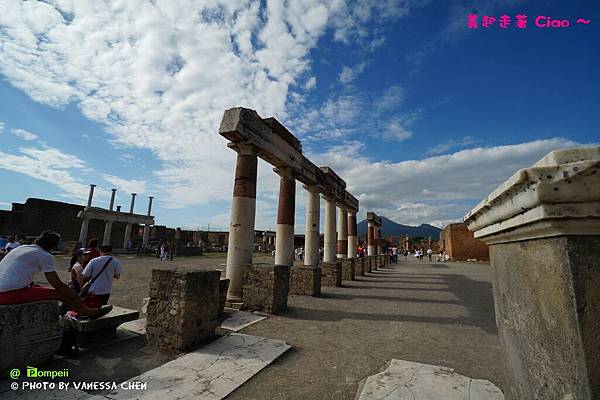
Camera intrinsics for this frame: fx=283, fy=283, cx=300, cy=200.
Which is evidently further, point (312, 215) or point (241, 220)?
point (312, 215)

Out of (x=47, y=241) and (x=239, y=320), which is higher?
(x=47, y=241)

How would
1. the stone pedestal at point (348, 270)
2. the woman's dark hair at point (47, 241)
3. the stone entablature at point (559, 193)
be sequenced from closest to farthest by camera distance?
the stone entablature at point (559, 193) < the woman's dark hair at point (47, 241) < the stone pedestal at point (348, 270)

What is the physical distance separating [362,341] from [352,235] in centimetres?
1180

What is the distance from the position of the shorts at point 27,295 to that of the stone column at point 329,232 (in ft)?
31.5

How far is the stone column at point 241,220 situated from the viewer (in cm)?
685

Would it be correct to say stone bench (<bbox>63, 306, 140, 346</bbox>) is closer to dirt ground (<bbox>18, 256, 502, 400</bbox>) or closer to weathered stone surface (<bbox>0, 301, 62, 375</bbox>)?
dirt ground (<bbox>18, 256, 502, 400</bbox>)

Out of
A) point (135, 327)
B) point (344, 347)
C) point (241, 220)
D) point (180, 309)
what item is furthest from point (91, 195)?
point (344, 347)

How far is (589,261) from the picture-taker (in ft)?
3.32

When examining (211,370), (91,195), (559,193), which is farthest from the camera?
(91,195)

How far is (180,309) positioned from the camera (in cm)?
401

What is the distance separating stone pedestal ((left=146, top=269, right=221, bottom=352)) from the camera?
13.1 feet

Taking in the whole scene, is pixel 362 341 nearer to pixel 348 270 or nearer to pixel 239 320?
pixel 239 320

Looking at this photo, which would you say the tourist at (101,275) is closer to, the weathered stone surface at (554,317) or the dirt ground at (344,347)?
the dirt ground at (344,347)

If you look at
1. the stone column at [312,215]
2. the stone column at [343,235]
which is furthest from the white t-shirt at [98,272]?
the stone column at [343,235]
